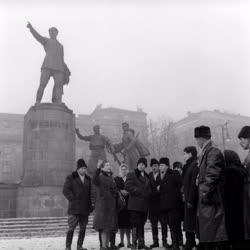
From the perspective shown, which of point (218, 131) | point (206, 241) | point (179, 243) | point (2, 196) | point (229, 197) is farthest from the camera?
point (218, 131)

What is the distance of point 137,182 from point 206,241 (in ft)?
10.4

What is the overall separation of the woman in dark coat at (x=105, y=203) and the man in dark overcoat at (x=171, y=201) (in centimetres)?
98

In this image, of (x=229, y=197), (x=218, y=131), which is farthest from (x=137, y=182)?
(x=218, y=131)

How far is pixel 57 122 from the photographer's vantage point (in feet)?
57.7

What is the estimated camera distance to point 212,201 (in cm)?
577

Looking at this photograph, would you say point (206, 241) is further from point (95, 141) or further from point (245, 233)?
point (95, 141)

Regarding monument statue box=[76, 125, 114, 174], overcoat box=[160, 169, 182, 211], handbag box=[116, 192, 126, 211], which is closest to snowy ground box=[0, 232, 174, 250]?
handbag box=[116, 192, 126, 211]

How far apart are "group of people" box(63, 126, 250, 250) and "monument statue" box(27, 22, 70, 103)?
9321 mm

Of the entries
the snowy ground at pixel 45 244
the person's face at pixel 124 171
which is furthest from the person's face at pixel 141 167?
the snowy ground at pixel 45 244

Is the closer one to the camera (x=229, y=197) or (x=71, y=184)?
(x=229, y=197)

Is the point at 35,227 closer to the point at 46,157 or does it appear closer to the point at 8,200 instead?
the point at 8,200

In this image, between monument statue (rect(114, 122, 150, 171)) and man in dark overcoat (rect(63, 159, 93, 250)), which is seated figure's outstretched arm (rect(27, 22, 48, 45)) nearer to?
monument statue (rect(114, 122, 150, 171))

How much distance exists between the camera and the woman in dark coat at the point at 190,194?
274 inches

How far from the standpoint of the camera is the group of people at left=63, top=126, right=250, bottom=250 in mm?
5840
